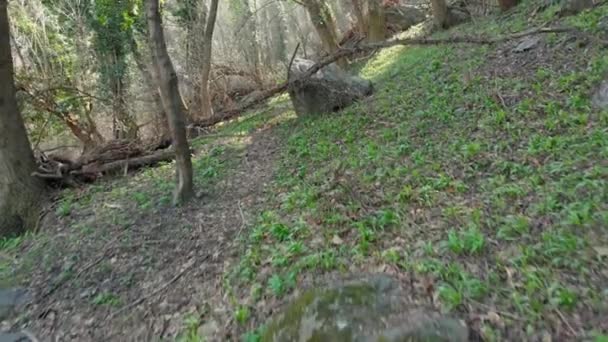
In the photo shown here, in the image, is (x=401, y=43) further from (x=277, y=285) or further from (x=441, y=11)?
(x=441, y=11)

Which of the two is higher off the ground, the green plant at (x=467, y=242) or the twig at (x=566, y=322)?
the green plant at (x=467, y=242)

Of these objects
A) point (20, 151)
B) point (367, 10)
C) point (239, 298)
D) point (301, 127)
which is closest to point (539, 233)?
point (239, 298)

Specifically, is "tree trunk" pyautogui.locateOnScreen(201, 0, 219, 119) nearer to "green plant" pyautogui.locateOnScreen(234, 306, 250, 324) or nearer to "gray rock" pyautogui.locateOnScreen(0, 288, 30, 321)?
"gray rock" pyautogui.locateOnScreen(0, 288, 30, 321)

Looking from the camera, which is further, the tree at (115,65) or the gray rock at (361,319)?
the tree at (115,65)

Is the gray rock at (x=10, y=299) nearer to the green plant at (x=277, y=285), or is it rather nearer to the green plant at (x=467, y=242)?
the green plant at (x=277, y=285)

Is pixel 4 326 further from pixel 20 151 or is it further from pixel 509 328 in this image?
pixel 509 328

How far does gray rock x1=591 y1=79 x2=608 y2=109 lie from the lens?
402cm

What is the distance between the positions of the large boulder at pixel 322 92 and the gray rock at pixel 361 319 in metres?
4.91

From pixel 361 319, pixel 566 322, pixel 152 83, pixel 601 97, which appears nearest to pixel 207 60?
pixel 152 83

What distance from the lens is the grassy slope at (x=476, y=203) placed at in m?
2.47

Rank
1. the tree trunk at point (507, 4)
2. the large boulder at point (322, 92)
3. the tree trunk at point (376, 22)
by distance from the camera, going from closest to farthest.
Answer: the large boulder at point (322, 92), the tree trunk at point (507, 4), the tree trunk at point (376, 22)

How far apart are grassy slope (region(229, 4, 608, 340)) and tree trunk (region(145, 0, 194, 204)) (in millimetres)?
1031

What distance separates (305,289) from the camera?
2.97 metres

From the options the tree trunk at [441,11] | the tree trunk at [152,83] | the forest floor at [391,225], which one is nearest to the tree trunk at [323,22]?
the tree trunk at [441,11]
